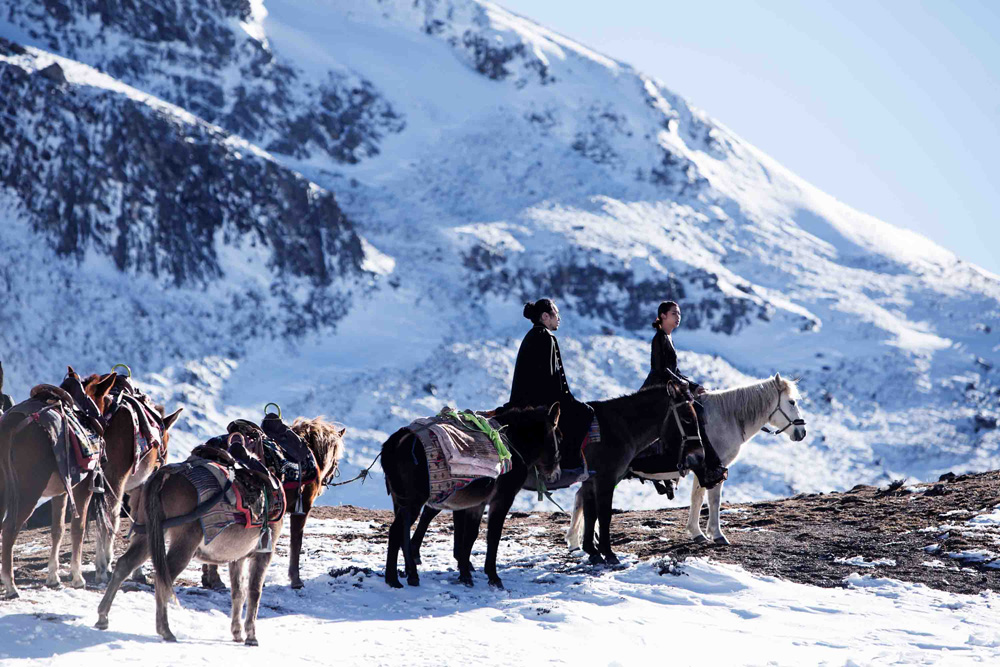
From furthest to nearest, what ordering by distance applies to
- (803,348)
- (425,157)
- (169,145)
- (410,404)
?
(425,157)
(803,348)
(169,145)
(410,404)

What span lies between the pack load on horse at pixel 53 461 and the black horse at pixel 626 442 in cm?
376

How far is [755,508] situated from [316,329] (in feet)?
158

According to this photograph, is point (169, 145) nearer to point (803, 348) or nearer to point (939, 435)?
point (803, 348)

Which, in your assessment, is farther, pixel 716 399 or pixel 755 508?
pixel 755 508

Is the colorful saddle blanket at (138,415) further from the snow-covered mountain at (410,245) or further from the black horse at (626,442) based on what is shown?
the snow-covered mountain at (410,245)

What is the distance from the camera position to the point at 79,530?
8.97 meters

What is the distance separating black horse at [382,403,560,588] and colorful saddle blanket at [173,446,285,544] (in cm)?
216

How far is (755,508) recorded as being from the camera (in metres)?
17.1

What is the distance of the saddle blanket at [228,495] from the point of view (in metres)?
7.45

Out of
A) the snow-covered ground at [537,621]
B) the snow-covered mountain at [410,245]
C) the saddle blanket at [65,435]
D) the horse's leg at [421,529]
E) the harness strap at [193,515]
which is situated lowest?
the snow-covered ground at [537,621]

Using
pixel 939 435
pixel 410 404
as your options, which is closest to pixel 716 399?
pixel 410 404

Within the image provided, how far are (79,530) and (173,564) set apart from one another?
7.07 ft

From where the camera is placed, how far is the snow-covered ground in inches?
289

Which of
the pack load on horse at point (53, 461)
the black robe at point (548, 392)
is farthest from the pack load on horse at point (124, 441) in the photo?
the black robe at point (548, 392)
